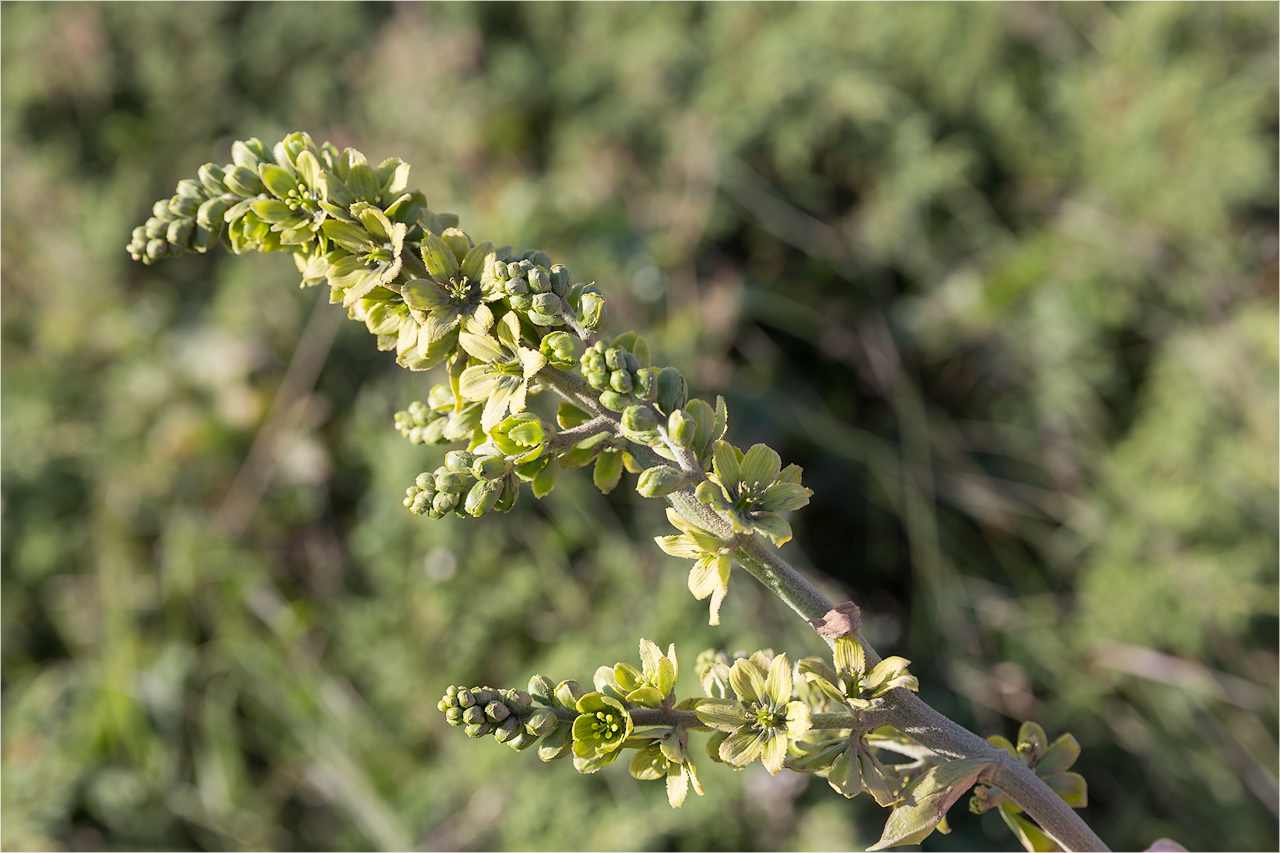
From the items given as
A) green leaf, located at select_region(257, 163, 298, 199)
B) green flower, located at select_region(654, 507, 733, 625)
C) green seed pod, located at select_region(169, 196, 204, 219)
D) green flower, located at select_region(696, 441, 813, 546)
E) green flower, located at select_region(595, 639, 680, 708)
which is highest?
green leaf, located at select_region(257, 163, 298, 199)

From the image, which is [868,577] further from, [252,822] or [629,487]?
[252,822]

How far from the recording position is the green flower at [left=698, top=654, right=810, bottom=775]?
1.32m

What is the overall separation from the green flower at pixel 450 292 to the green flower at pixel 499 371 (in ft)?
0.10

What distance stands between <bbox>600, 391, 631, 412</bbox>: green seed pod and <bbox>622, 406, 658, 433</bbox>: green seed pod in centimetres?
3

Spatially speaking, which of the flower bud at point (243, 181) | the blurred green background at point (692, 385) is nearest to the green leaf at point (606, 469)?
the flower bud at point (243, 181)

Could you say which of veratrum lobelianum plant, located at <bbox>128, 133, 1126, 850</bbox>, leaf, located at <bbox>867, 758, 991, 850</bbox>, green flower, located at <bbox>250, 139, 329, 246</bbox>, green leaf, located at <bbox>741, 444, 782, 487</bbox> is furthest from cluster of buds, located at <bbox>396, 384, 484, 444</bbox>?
leaf, located at <bbox>867, 758, 991, 850</bbox>

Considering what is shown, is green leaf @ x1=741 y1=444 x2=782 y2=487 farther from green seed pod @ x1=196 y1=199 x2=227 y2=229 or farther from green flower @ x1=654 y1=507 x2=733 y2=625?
green seed pod @ x1=196 y1=199 x2=227 y2=229

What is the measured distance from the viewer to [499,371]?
1424mm

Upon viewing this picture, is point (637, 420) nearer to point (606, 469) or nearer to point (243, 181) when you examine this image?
point (606, 469)

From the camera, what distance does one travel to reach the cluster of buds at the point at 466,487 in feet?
4.41

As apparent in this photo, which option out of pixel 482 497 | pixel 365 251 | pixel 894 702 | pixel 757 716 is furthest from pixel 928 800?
pixel 365 251

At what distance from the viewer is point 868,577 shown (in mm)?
4527

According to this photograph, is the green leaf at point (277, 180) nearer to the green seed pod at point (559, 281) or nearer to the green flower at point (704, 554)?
the green seed pod at point (559, 281)

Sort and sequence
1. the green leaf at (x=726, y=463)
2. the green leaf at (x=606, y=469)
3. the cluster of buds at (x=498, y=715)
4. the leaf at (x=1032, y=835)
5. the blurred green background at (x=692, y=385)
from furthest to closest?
the blurred green background at (x=692, y=385) → the leaf at (x=1032, y=835) → the green leaf at (x=606, y=469) → the green leaf at (x=726, y=463) → the cluster of buds at (x=498, y=715)
